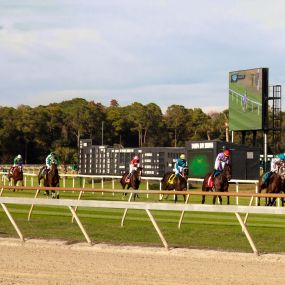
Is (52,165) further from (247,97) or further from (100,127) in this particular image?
(100,127)

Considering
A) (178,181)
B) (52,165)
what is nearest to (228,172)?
(178,181)

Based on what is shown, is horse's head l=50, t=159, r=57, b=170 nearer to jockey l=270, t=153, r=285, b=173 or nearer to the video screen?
jockey l=270, t=153, r=285, b=173

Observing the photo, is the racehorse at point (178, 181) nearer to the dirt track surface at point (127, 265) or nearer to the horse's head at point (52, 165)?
the horse's head at point (52, 165)

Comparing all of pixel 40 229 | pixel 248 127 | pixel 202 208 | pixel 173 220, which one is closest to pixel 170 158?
pixel 248 127

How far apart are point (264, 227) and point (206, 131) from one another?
64.0 m

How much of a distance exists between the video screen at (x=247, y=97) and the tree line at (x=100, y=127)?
101 ft

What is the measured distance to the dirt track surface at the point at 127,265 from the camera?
6355mm

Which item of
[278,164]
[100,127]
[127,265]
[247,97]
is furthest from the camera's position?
[100,127]

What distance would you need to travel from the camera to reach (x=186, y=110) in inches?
3199

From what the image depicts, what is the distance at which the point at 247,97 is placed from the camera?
3519 centimetres

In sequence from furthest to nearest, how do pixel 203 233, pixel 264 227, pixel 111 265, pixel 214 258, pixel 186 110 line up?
pixel 186 110 → pixel 264 227 → pixel 203 233 → pixel 214 258 → pixel 111 265

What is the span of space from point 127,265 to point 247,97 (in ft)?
94.1

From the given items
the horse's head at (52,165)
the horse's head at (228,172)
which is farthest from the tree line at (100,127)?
the horse's head at (228,172)

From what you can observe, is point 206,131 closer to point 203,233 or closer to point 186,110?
point 186,110
